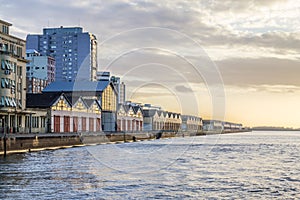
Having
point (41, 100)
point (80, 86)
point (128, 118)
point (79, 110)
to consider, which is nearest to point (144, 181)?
point (41, 100)

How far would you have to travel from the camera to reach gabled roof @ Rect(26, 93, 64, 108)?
104850 mm

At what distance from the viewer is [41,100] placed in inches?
4237

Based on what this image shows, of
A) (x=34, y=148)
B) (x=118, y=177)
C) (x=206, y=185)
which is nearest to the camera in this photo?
(x=206, y=185)

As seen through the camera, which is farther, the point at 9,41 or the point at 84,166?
the point at 9,41

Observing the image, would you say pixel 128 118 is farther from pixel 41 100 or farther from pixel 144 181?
pixel 144 181

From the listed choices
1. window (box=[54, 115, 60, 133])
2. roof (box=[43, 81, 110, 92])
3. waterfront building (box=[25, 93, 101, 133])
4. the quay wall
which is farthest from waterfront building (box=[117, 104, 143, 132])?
window (box=[54, 115, 60, 133])

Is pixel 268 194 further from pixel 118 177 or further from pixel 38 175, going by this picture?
pixel 38 175

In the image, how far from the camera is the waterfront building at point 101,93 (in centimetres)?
13762

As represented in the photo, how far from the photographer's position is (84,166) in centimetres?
5394

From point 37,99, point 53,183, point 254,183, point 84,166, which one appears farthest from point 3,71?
point 254,183

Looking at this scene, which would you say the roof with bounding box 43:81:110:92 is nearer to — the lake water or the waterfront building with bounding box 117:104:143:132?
the waterfront building with bounding box 117:104:143:132

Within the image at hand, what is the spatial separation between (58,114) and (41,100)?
14.5 feet

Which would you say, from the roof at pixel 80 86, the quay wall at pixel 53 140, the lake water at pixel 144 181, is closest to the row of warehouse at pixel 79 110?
the roof at pixel 80 86

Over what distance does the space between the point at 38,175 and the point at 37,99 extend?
65985 mm
